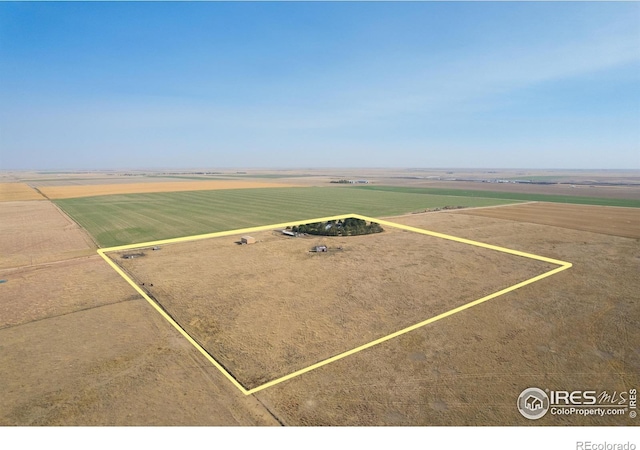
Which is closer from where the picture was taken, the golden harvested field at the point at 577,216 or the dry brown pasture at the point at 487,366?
the dry brown pasture at the point at 487,366

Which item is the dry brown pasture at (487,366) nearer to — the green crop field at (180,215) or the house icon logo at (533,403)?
the house icon logo at (533,403)

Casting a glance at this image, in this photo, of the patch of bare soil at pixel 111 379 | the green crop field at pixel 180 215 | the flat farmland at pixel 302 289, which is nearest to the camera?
the patch of bare soil at pixel 111 379

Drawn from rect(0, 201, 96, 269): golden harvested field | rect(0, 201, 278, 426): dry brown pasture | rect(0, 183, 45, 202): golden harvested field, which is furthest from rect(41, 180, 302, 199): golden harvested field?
rect(0, 201, 278, 426): dry brown pasture

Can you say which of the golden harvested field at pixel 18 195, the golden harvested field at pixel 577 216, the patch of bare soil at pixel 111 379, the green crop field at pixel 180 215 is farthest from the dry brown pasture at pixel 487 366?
the golden harvested field at pixel 18 195

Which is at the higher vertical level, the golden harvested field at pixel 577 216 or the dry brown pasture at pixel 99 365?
the golden harvested field at pixel 577 216

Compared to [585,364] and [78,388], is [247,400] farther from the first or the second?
[585,364]

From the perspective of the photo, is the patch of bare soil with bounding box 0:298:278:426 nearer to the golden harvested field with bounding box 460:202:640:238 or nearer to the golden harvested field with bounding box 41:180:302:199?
the golden harvested field with bounding box 460:202:640:238

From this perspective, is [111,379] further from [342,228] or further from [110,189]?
[110,189]

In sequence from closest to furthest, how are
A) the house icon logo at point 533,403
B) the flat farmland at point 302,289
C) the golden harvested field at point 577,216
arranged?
1. the house icon logo at point 533,403
2. the flat farmland at point 302,289
3. the golden harvested field at point 577,216
